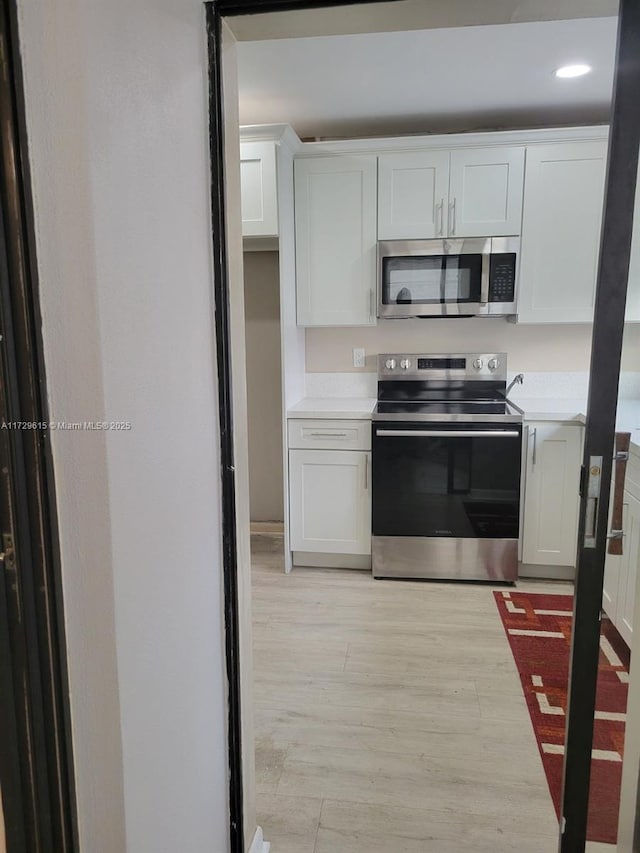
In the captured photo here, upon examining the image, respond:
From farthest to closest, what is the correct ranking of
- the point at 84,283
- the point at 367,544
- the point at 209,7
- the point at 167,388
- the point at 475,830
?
1. the point at 367,544
2. the point at 475,830
3. the point at 209,7
4. the point at 167,388
5. the point at 84,283

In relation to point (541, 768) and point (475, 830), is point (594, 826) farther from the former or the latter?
point (541, 768)

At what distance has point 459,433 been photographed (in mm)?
3160

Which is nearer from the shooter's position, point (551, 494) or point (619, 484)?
point (619, 484)

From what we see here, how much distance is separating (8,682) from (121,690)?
6.2 inches

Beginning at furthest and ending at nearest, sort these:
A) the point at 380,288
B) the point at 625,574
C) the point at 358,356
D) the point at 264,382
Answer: the point at 264,382
the point at 358,356
the point at 380,288
the point at 625,574

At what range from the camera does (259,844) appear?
5.30 ft

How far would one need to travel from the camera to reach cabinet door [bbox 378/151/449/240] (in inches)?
129

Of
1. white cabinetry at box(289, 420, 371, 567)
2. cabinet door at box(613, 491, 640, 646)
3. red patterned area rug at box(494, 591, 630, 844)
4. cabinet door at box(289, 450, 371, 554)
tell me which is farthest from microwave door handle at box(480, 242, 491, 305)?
cabinet door at box(613, 491, 640, 646)

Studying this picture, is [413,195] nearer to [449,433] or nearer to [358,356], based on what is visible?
[358,356]

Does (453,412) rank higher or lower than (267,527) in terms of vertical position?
higher

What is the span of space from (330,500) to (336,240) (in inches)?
57.2

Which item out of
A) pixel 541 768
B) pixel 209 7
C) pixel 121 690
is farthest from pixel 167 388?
pixel 541 768

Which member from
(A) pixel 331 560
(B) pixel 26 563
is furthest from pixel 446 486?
(B) pixel 26 563

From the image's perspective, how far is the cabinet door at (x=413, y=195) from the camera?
129 inches
